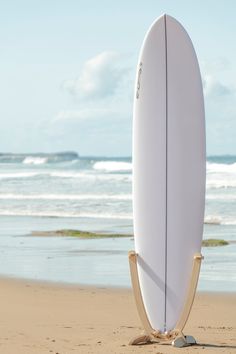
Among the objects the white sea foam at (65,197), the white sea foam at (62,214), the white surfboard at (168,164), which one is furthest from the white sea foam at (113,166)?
the white surfboard at (168,164)

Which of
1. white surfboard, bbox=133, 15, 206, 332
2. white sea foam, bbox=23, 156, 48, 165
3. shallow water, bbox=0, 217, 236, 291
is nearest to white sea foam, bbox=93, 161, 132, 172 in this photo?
white sea foam, bbox=23, 156, 48, 165

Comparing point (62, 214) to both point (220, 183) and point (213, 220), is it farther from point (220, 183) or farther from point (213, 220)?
point (220, 183)

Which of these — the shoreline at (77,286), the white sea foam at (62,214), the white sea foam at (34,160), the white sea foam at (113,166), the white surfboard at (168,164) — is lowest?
the white sea foam at (34,160)

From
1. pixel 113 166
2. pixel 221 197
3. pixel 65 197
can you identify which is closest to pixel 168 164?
pixel 221 197

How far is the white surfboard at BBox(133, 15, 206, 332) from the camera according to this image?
22.2 ft

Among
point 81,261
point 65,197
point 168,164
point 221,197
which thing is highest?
point 168,164

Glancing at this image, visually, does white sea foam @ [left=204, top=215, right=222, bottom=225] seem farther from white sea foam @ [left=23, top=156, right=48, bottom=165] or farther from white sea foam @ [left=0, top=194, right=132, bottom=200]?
white sea foam @ [left=23, top=156, right=48, bottom=165]

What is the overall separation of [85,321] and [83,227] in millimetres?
10582

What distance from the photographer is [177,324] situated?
677cm

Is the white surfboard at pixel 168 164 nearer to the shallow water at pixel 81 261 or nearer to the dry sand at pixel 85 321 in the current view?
the dry sand at pixel 85 321

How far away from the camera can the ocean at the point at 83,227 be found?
11.1 metres

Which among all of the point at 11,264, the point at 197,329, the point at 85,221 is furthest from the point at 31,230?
the point at 197,329

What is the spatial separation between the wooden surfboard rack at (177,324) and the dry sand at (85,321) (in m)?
0.07

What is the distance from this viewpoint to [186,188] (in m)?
6.77
